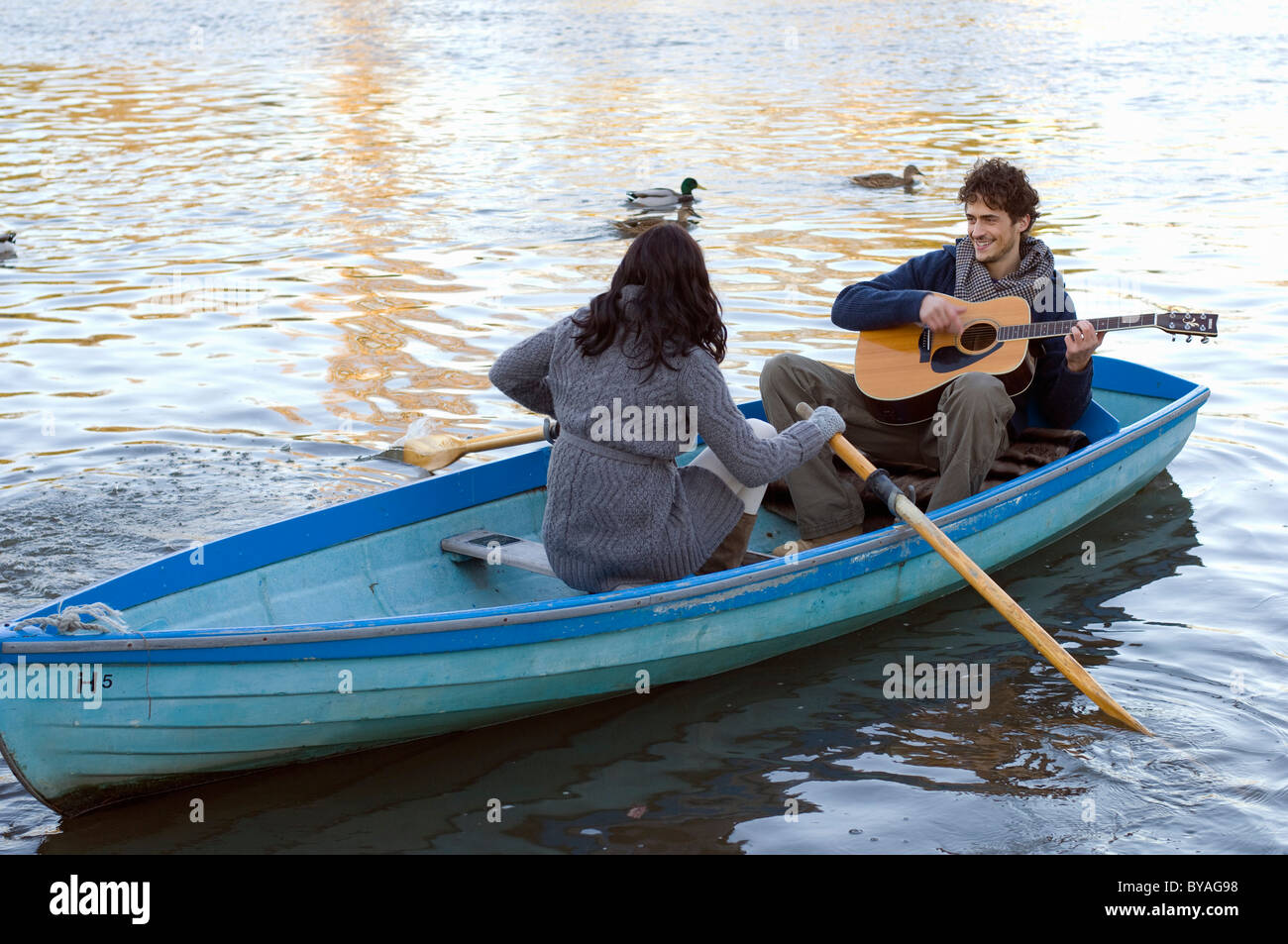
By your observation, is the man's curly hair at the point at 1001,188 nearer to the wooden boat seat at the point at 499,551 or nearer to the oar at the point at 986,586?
the oar at the point at 986,586

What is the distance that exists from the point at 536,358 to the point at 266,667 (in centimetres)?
133

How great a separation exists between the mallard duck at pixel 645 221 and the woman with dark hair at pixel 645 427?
295 inches

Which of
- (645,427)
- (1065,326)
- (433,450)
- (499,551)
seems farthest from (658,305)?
(433,450)

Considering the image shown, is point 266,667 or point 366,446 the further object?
point 366,446

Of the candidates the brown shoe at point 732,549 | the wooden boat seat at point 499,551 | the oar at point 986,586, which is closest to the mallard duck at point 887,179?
the wooden boat seat at point 499,551

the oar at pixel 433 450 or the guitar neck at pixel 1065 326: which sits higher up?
the guitar neck at pixel 1065 326

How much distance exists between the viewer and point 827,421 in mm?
5020

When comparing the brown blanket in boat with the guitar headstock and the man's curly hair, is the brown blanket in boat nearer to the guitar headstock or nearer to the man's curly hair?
the guitar headstock

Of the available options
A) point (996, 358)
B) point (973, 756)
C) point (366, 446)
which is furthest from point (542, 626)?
point (366, 446)

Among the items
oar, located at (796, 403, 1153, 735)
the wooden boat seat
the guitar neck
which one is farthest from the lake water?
the guitar neck

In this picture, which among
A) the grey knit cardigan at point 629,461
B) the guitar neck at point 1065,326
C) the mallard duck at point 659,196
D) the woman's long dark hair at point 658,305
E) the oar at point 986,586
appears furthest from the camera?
the mallard duck at point 659,196

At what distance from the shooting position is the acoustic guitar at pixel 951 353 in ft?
18.7
